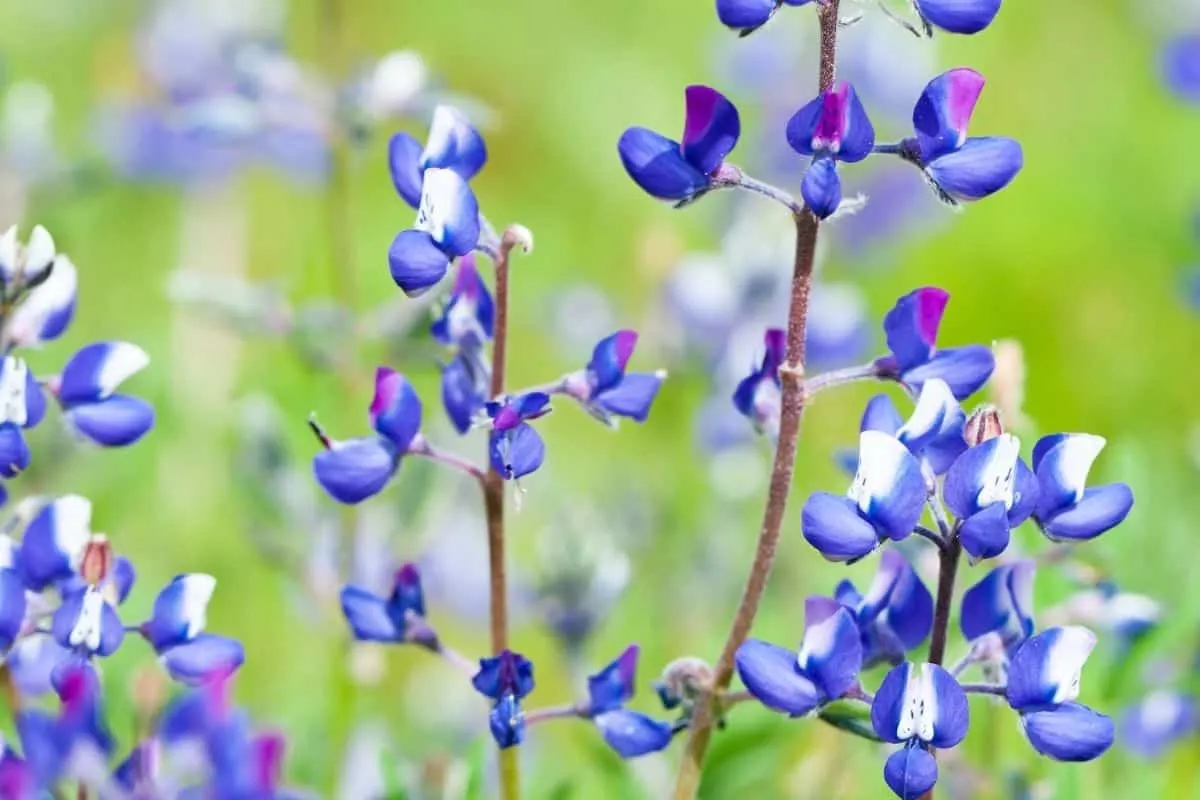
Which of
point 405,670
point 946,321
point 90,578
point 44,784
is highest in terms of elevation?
point 90,578

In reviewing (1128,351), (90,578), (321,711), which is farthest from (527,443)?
(1128,351)

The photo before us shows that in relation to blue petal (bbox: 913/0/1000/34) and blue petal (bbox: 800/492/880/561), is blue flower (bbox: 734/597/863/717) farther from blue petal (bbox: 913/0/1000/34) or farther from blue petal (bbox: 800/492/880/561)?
blue petal (bbox: 913/0/1000/34)

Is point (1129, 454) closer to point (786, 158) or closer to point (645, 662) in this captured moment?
point (645, 662)

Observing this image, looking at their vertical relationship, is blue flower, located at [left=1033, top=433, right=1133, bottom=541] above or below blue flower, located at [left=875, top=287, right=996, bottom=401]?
below

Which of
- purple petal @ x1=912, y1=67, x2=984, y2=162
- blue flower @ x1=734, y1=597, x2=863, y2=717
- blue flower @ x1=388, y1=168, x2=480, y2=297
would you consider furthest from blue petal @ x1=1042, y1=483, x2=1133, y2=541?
blue flower @ x1=388, y1=168, x2=480, y2=297

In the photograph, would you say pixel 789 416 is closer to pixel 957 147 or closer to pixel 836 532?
pixel 836 532
